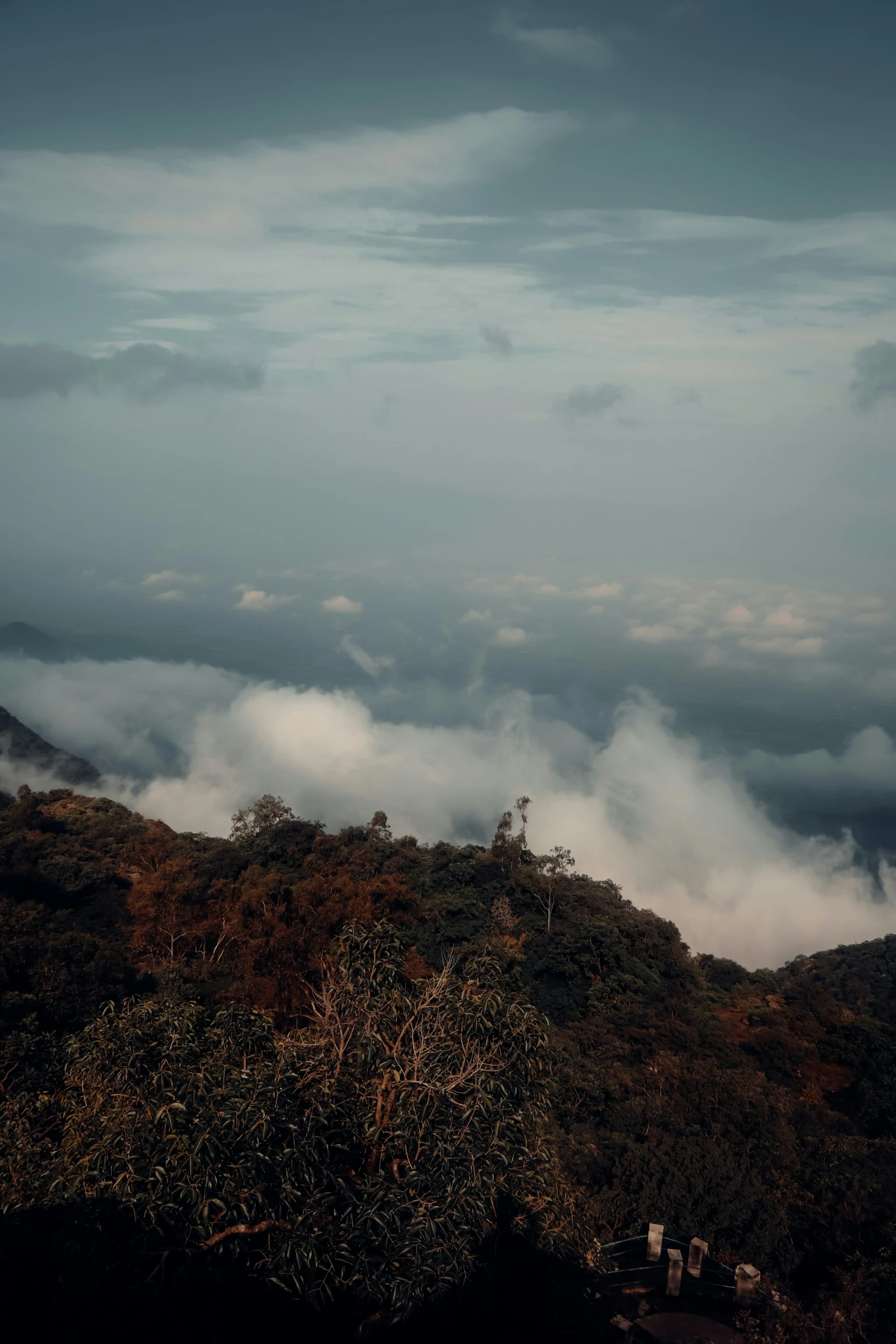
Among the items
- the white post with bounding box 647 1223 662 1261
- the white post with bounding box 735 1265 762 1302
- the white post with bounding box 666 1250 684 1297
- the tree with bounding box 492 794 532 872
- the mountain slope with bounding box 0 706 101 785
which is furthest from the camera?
the mountain slope with bounding box 0 706 101 785

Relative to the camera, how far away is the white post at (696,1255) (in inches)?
873

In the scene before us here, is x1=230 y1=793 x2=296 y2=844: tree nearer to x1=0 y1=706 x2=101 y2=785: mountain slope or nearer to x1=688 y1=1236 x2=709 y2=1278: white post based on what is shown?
x1=688 y1=1236 x2=709 y2=1278: white post

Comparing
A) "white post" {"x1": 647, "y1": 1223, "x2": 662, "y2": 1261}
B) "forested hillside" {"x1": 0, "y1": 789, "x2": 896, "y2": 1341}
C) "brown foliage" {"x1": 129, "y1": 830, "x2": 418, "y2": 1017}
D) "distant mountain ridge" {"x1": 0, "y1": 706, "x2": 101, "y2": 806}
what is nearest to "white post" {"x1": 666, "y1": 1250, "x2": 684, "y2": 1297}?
"white post" {"x1": 647, "y1": 1223, "x2": 662, "y2": 1261}

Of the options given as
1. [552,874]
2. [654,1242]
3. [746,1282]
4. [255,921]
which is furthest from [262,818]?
[746,1282]

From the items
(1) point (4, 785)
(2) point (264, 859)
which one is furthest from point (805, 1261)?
(1) point (4, 785)

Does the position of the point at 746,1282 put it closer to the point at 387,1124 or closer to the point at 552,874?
the point at 387,1124

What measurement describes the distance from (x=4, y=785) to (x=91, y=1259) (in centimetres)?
12507

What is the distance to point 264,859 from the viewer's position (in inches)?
2509

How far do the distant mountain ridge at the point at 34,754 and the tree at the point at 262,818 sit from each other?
80221 millimetres

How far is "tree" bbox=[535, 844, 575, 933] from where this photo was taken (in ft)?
198

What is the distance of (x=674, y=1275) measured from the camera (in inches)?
859

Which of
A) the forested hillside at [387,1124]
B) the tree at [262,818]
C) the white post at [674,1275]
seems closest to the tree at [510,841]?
the tree at [262,818]

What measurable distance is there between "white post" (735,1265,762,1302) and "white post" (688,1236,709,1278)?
924 millimetres

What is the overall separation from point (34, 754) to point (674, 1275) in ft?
473
